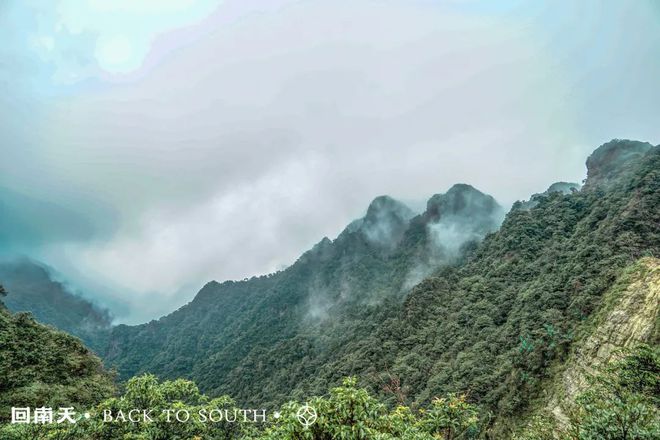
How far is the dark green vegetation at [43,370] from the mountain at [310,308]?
44294 mm

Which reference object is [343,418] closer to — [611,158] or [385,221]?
[611,158]

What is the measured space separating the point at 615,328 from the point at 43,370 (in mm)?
50059

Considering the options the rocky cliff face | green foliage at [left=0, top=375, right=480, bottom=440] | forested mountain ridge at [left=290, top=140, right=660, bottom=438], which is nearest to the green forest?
green foliage at [left=0, top=375, right=480, bottom=440]

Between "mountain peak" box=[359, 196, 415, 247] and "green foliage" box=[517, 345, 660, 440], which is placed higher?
"mountain peak" box=[359, 196, 415, 247]

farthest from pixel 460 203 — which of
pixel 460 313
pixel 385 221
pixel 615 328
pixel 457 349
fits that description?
pixel 615 328

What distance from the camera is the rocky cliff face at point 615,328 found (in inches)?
1123

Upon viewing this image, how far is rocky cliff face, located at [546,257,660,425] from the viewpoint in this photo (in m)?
28.5

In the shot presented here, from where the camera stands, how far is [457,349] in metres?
56.8

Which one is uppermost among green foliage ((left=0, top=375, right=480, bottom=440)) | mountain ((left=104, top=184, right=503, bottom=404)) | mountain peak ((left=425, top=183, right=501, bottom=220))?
mountain peak ((left=425, top=183, right=501, bottom=220))

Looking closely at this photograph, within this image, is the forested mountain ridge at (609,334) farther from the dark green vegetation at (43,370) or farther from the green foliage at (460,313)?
the dark green vegetation at (43,370)

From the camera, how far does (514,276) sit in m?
68.2

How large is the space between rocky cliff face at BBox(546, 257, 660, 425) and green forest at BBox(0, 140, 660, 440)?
0.16 meters

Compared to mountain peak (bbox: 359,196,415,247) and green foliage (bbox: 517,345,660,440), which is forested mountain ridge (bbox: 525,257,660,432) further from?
mountain peak (bbox: 359,196,415,247)

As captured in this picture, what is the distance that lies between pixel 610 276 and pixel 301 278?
450 feet
